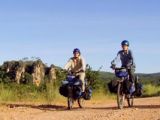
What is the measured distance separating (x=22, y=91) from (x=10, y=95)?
118cm

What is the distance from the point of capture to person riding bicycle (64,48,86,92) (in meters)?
18.2

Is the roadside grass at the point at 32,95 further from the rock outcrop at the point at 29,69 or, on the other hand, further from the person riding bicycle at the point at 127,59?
the rock outcrop at the point at 29,69

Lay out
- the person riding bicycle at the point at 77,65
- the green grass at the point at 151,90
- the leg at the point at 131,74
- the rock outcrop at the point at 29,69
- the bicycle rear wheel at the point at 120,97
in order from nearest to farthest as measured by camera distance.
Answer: the bicycle rear wheel at the point at 120,97
the leg at the point at 131,74
the person riding bicycle at the point at 77,65
the green grass at the point at 151,90
the rock outcrop at the point at 29,69

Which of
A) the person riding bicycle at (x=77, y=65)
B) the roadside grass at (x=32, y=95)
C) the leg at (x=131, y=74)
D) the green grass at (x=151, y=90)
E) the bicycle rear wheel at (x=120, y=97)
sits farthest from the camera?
the green grass at (x=151, y=90)

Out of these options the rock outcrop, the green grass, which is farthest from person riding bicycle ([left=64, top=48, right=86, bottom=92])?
the rock outcrop

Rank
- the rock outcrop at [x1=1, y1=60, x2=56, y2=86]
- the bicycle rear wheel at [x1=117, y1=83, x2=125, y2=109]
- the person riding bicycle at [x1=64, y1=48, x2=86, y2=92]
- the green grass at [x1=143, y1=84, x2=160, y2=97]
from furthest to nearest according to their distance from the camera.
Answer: the rock outcrop at [x1=1, y1=60, x2=56, y2=86] < the green grass at [x1=143, y1=84, x2=160, y2=97] < the person riding bicycle at [x1=64, y1=48, x2=86, y2=92] < the bicycle rear wheel at [x1=117, y1=83, x2=125, y2=109]

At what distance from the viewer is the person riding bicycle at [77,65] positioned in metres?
18.2

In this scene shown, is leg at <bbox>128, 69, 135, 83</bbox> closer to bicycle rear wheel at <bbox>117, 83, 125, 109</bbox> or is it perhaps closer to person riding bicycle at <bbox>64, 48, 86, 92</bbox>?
bicycle rear wheel at <bbox>117, 83, 125, 109</bbox>

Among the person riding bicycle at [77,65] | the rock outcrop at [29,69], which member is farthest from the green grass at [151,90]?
the person riding bicycle at [77,65]

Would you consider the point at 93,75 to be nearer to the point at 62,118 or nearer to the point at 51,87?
the point at 51,87

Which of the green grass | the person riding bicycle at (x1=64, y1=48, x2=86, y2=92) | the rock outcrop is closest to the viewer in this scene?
the person riding bicycle at (x1=64, y1=48, x2=86, y2=92)

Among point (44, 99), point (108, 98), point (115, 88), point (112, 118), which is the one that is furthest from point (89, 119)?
point (108, 98)

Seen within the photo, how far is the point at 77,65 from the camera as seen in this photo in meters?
18.4

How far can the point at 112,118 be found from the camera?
1461 centimetres
